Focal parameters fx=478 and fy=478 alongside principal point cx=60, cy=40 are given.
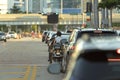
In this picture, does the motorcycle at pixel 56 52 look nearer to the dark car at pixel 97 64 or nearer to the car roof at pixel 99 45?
the car roof at pixel 99 45

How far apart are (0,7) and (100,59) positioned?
585ft

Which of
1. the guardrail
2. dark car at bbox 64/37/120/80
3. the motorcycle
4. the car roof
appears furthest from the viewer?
the guardrail

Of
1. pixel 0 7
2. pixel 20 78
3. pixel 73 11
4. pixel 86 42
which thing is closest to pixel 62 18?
pixel 73 11

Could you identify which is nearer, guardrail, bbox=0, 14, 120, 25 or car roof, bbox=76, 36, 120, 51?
car roof, bbox=76, 36, 120, 51

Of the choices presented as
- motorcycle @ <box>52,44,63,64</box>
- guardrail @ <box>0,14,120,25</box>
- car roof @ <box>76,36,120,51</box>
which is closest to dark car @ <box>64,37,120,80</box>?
car roof @ <box>76,36,120,51</box>

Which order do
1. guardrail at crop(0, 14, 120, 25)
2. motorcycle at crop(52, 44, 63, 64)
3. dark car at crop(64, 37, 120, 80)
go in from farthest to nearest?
1. guardrail at crop(0, 14, 120, 25)
2. motorcycle at crop(52, 44, 63, 64)
3. dark car at crop(64, 37, 120, 80)

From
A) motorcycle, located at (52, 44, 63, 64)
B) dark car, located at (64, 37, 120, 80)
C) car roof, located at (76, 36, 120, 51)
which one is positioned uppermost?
car roof, located at (76, 36, 120, 51)

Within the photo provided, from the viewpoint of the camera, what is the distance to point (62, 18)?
131 metres

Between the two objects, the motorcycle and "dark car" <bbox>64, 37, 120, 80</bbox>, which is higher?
"dark car" <bbox>64, 37, 120, 80</bbox>

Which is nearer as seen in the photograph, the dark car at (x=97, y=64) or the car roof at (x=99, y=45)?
the dark car at (x=97, y=64)

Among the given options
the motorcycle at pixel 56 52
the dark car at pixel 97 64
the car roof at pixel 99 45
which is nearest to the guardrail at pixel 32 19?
the motorcycle at pixel 56 52

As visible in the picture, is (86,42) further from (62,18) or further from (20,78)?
(62,18)

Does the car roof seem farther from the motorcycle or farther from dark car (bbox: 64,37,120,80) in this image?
the motorcycle

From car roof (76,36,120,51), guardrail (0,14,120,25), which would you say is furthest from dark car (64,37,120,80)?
guardrail (0,14,120,25)
